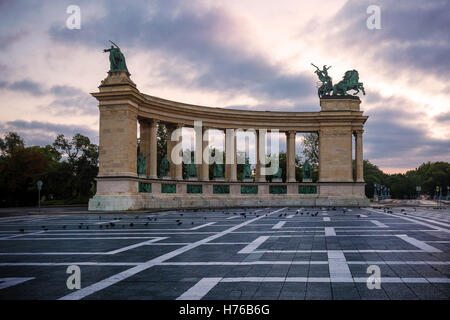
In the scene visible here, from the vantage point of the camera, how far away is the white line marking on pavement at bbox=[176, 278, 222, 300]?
8.16 metres

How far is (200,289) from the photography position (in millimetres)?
8789

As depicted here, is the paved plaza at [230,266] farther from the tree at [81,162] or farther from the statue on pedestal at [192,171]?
the tree at [81,162]

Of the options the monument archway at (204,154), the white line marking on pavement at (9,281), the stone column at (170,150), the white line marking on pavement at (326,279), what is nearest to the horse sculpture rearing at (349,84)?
the monument archway at (204,154)

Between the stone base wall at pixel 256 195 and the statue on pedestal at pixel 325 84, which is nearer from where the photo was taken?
the stone base wall at pixel 256 195

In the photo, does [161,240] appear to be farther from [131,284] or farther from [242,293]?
[242,293]

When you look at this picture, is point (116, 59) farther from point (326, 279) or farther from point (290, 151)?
point (326, 279)

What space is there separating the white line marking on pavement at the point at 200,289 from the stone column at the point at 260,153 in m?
52.5

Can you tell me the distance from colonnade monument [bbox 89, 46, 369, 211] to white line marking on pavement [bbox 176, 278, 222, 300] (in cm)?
3744

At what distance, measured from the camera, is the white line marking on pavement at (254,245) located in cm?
1474

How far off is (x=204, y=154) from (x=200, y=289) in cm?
5057

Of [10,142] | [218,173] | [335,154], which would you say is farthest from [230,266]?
[10,142]

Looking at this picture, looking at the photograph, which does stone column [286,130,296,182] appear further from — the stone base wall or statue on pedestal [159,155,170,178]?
statue on pedestal [159,155,170,178]

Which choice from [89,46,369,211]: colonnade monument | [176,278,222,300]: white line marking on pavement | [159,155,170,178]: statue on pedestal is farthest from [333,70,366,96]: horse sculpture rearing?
[176,278,222,300]: white line marking on pavement
